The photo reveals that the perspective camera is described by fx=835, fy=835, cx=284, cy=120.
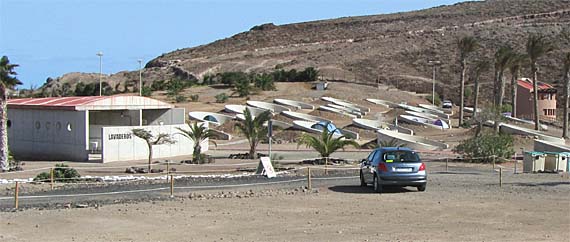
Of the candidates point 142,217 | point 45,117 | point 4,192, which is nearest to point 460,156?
point 45,117

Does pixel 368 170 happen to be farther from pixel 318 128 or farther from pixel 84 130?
pixel 318 128

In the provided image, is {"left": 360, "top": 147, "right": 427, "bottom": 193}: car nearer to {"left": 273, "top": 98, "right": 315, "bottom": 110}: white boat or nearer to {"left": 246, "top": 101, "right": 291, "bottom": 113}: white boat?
{"left": 246, "top": 101, "right": 291, "bottom": 113}: white boat

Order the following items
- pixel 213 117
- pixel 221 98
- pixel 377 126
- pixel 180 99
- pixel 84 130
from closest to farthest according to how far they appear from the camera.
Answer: pixel 84 130
pixel 377 126
pixel 213 117
pixel 180 99
pixel 221 98

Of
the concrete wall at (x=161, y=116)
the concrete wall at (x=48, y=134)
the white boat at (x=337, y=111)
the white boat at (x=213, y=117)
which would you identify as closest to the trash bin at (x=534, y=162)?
the concrete wall at (x=48, y=134)

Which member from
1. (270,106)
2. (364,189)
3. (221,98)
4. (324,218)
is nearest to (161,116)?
(364,189)

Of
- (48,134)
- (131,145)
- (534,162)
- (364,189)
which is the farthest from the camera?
(48,134)

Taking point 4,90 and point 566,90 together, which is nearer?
point 4,90

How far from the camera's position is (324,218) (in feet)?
53.0

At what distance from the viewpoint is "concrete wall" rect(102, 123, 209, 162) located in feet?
128

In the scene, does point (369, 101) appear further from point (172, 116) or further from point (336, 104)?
point (172, 116)

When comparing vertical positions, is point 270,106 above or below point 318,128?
above

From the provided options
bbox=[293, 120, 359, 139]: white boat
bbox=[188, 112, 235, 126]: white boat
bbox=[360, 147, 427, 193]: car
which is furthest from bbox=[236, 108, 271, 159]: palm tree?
bbox=[188, 112, 235, 126]: white boat

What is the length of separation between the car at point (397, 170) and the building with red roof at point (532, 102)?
60.7 meters

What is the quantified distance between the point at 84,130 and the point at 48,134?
2.89 metres
